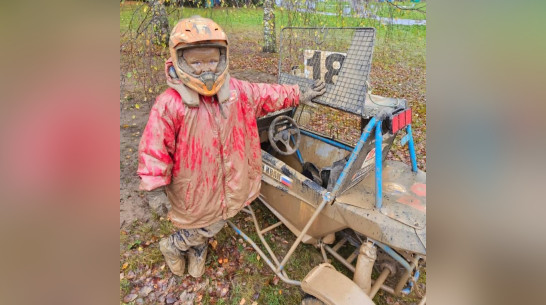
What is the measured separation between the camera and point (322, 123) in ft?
14.9

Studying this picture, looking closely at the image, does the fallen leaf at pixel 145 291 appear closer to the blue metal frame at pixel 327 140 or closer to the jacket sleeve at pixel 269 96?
the jacket sleeve at pixel 269 96

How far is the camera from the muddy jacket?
2.35m

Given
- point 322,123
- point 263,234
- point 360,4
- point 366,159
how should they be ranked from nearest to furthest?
Result: point 366,159
point 263,234
point 322,123
point 360,4

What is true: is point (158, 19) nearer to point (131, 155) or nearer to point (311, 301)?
point (131, 155)

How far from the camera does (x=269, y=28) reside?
23.2ft

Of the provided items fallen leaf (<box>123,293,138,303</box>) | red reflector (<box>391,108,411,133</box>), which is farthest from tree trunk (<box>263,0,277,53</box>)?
fallen leaf (<box>123,293,138,303</box>)

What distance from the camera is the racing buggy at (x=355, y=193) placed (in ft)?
7.97

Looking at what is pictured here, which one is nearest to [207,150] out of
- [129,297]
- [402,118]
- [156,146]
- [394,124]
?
[156,146]

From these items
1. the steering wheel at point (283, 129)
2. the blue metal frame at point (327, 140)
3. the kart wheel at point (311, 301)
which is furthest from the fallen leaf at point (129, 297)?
the blue metal frame at point (327, 140)

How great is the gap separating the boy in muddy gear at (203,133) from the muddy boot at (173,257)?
0.09m
